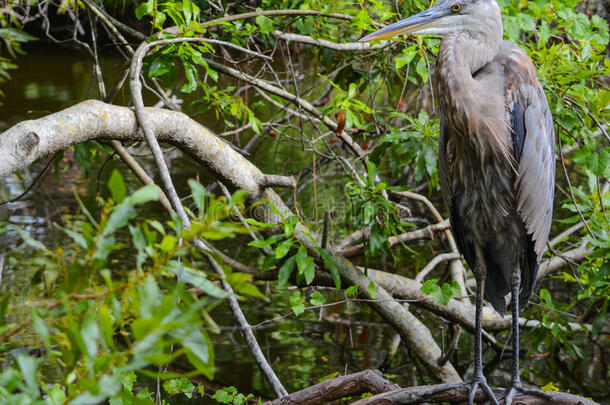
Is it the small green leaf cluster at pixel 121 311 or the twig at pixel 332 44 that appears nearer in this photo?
the small green leaf cluster at pixel 121 311

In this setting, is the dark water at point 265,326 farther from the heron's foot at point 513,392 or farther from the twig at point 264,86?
the heron's foot at point 513,392

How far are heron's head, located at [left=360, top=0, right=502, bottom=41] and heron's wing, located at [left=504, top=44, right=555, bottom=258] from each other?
0.16 metres

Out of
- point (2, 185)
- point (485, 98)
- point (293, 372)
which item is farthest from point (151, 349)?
point (2, 185)

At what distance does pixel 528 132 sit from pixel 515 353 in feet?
3.13

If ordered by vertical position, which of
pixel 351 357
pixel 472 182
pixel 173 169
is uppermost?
pixel 472 182

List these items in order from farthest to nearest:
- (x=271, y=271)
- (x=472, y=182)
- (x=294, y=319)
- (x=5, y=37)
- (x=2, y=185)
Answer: (x=2, y=185) → (x=294, y=319) → (x=5, y=37) → (x=271, y=271) → (x=472, y=182)

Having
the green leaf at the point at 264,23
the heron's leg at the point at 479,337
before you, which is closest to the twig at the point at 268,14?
the green leaf at the point at 264,23

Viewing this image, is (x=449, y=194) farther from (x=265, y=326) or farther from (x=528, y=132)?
(x=265, y=326)

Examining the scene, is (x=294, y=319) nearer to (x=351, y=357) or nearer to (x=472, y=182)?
(x=351, y=357)

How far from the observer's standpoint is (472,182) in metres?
3.10

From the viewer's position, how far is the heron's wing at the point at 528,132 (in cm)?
289

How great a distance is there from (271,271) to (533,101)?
6.68 feet

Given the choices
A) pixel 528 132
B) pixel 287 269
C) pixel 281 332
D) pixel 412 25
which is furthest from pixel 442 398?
pixel 281 332

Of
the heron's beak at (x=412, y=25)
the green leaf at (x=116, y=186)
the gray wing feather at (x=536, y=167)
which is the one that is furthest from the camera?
the gray wing feather at (x=536, y=167)
